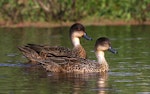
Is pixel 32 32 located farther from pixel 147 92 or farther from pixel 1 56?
pixel 147 92

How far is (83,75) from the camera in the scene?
57.4ft

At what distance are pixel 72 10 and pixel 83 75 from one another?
13.5m

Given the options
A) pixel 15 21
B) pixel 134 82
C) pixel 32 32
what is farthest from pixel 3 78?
pixel 15 21

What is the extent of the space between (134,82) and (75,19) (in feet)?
48.5

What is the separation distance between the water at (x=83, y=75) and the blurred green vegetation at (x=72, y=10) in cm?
302

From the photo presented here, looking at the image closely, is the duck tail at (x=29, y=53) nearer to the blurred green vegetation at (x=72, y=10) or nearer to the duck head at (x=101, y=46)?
the duck head at (x=101, y=46)

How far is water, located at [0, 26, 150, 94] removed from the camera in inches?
591

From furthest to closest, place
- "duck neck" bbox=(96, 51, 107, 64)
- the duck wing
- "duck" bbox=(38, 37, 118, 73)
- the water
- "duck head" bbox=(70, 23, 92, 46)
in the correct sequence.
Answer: "duck head" bbox=(70, 23, 92, 46), the duck wing, "duck neck" bbox=(96, 51, 107, 64), "duck" bbox=(38, 37, 118, 73), the water

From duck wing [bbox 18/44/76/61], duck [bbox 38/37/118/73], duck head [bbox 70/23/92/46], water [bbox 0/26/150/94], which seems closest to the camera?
A: water [bbox 0/26/150/94]

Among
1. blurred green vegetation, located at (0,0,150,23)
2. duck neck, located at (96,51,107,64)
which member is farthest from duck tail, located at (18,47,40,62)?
blurred green vegetation, located at (0,0,150,23)

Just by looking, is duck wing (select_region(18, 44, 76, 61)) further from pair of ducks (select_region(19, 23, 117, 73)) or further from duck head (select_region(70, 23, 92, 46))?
duck head (select_region(70, 23, 92, 46))

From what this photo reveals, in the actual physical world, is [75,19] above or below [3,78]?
above

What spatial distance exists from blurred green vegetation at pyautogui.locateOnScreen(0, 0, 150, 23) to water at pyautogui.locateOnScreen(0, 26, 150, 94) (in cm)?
302

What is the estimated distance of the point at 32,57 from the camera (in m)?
19.5
